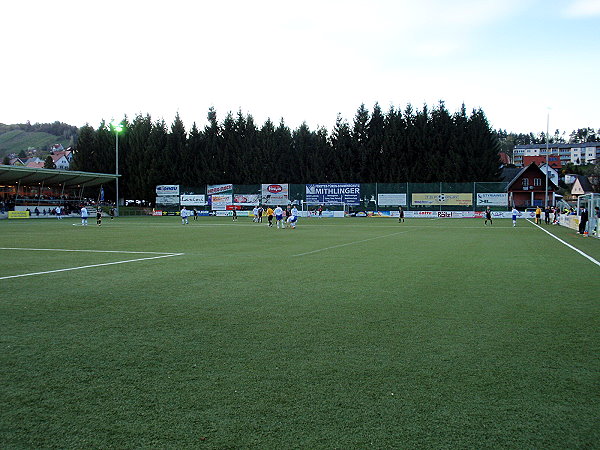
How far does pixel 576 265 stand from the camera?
43.7 feet

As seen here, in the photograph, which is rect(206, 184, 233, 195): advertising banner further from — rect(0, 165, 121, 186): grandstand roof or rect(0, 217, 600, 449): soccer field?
rect(0, 217, 600, 449): soccer field

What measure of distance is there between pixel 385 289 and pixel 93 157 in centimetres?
8397

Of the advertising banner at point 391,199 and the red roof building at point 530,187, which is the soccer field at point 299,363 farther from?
the red roof building at point 530,187

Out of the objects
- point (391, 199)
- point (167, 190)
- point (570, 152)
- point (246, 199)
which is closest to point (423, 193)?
point (391, 199)

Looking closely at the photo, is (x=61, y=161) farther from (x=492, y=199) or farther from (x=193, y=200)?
(x=492, y=199)

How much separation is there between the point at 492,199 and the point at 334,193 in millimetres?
18813

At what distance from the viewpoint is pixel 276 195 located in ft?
219

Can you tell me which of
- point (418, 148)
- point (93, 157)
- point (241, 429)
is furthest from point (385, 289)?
point (93, 157)

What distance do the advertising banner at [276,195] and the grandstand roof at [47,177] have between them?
64.6ft

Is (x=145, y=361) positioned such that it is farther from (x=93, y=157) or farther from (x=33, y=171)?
(x=93, y=157)

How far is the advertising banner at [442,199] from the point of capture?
190 ft

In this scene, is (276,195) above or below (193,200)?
above

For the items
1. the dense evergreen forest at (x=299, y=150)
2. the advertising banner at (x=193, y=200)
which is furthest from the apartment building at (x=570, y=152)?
the advertising banner at (x=193, y=200)

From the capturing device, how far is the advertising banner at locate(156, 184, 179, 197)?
71625 mm
